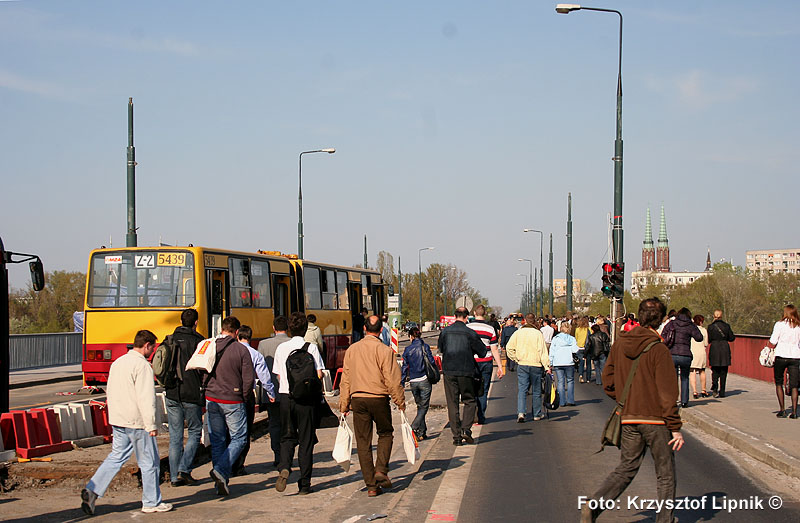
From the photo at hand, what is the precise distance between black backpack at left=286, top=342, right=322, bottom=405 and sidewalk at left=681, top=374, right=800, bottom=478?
5.29 metres

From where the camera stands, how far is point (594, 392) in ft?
71.1

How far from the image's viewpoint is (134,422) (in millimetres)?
8117

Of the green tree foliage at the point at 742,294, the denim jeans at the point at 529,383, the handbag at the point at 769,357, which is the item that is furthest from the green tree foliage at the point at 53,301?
the handbag at the point at 769,357

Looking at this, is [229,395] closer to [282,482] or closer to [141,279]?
[282,482]

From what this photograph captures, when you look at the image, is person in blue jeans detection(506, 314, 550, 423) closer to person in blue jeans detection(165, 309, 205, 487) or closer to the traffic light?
person in blue jeans detection(165, 309, 205, 487)

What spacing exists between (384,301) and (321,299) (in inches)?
317

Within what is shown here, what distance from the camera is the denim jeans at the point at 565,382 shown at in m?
17.4

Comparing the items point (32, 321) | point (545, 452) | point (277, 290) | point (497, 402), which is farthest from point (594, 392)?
point (32, 321)

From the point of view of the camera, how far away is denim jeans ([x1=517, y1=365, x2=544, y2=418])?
49.2 feet

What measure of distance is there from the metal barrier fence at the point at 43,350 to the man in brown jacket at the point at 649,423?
1105 inches

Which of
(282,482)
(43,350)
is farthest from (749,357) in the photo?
(43,350)

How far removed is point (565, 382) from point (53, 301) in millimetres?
56060

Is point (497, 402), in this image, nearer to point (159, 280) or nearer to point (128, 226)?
point (159, 280)

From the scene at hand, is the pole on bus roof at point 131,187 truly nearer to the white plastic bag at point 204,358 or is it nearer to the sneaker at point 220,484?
the white plastic bag at point 204,358
